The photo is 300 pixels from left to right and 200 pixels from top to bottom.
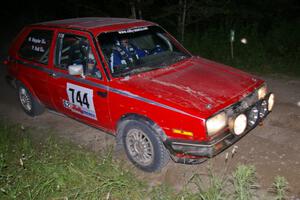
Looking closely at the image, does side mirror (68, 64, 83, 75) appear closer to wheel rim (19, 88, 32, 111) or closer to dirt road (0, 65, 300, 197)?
dirt road (0, 65, 300, 197)

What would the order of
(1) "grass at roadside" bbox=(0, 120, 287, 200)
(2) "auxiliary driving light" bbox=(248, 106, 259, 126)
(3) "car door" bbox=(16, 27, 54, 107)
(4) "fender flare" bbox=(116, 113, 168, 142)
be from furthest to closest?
(3) "car door" bbox=(16, 27, 54, 107), (2) "auxiliary driving light" bbox=(248, 106, 259, 126), (4) "fender flare" bbox=(116, 113, 168, 142), (1) "grass at roadside" bbox=(0, 120, 287, 200)

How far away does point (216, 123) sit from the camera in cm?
353

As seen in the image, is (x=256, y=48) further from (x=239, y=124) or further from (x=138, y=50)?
(x=239, y=124)

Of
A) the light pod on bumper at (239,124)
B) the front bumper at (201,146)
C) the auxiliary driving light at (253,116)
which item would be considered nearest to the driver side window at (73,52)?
the front bumper at (201,146)

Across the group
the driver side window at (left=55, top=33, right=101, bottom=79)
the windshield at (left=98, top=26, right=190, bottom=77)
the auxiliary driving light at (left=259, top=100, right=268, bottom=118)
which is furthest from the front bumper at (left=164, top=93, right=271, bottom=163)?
the driver side window at (left=55, top=33, right=101, bottom=79)

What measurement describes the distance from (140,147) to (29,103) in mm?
2805

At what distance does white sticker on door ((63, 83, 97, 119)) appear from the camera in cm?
439

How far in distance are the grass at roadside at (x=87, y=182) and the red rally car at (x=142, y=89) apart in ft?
1.15

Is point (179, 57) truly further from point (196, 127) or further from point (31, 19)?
point (31, 19)

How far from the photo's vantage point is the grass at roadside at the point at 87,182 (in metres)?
3.41

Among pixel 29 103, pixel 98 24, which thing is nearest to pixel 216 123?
pixel 98 24

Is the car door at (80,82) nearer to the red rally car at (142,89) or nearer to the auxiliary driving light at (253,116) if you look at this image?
the red rally car at (142,89)

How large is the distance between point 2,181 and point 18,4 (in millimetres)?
19709

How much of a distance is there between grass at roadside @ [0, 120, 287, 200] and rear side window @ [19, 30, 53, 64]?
5.17 feet
